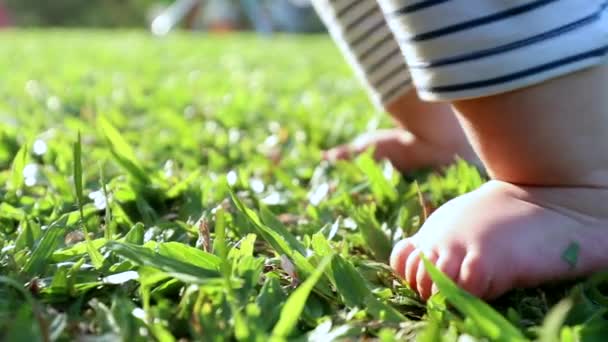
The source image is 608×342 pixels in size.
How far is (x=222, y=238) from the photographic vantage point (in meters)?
0.71

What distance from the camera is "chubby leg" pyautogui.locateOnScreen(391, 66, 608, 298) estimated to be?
2.47ft

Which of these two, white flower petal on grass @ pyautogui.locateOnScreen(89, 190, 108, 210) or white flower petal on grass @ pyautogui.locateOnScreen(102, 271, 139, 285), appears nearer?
white flower petal on grass @ pyautogui.locateOnScreen(102, 271, 139, 285)

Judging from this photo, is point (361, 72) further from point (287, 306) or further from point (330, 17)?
point (287, 306)

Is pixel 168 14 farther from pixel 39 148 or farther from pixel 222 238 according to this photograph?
pixel 222 238

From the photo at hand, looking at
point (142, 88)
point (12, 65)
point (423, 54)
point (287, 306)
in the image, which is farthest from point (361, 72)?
point (12, 65)

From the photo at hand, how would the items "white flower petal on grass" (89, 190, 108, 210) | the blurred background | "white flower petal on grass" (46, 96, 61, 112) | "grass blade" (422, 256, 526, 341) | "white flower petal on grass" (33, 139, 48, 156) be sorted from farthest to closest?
the blurred background, "white flower petal on grass" (46, 96, 61, 112), "white flower petal on grass" (33, 139, 48, 156), "white flower petal on grass" (89, 190, 108, 210), "grass blade" (422, 256, 526, 341)

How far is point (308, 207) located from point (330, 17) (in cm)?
43

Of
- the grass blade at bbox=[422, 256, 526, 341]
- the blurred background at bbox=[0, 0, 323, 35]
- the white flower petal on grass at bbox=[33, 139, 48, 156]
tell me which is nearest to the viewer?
the grass blade at bbox=[422, 256, 526, 341]

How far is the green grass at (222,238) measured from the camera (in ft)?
2.08

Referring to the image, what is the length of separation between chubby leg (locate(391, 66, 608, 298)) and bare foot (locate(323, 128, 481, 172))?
473mm

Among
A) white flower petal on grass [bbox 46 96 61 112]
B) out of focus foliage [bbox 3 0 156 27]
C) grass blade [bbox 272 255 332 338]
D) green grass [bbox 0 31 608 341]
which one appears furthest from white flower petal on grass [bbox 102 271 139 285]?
out of focus foliage [bbox 3 0 156 27]

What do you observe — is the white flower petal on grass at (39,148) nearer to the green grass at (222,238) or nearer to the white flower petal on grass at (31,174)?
the green grass at (222,238)

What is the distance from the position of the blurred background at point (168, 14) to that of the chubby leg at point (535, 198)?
9.39 meters

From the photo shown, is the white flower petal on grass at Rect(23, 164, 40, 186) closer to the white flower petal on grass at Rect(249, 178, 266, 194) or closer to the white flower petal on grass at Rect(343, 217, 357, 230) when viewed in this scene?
the white flower petal on grass at Rect(249, 178, 266, 194)
